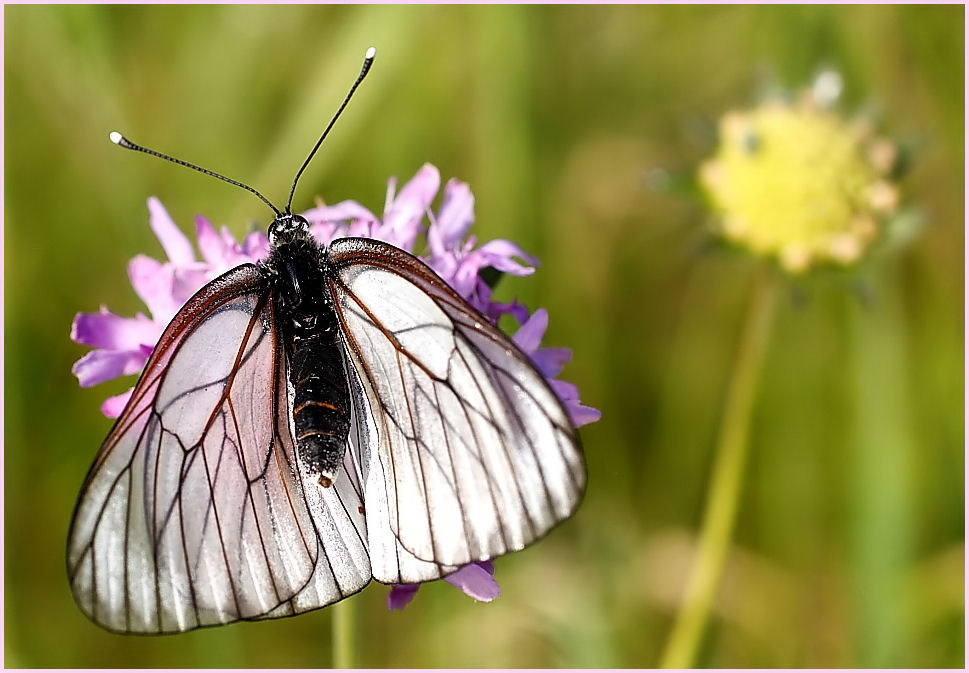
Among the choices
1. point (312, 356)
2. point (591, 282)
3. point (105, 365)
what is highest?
point (591, 282)

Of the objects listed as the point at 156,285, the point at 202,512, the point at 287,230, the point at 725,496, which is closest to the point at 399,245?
the point at 287,230

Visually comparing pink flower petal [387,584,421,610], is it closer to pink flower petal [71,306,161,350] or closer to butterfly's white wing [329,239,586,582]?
butterfly's white wing [329,239,586,582]

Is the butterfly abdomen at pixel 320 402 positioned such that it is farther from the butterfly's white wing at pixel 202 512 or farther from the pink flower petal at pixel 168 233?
the pink flower petal at pixel 168 233

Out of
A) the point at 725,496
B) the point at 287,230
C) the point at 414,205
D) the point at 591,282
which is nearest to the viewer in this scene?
the point at 287,230

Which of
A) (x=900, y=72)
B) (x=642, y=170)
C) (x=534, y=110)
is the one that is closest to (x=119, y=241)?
(x=534, y=110)

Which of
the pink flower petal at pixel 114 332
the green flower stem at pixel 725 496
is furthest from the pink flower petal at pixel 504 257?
the green flower stem at pixel 725 496

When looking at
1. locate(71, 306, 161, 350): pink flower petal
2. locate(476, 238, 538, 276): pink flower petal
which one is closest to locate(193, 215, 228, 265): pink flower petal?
locate(71, 306, 161, 350): pink flower petal

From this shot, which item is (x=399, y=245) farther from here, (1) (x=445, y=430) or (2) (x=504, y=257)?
(1) (x=445, y=430)
